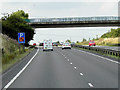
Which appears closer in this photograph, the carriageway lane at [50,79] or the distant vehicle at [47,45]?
the carriageway lane at [50,79]

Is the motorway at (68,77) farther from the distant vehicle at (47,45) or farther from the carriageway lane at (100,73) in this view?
the distant vehicle at (47,45)

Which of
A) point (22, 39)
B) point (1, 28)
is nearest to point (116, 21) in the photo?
point (1, 28)

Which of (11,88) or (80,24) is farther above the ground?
(80,24)

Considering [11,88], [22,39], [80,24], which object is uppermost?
[80,24]

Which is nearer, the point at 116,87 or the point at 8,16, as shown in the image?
the point at 116,87

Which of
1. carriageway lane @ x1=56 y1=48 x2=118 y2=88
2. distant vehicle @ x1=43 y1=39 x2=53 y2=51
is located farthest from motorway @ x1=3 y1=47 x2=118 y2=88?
distant vehicle @ x1=43 y1=39 x2=53 y2=51

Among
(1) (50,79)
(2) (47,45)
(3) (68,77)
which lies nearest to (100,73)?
(3) (68,77)

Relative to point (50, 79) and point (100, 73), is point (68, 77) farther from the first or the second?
point (100, 73)

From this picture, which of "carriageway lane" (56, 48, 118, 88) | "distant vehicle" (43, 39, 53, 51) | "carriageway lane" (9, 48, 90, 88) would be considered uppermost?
"distant vehicle" (43, 39, 53, 51)

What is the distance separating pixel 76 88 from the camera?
10.8 metres

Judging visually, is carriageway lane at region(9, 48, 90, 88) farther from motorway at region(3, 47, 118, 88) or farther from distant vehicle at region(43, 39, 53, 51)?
distant vehicle at region(43, 39, 53, 51)

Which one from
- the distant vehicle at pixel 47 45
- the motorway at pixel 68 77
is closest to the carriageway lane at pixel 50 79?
the motorway at pixel 68 77

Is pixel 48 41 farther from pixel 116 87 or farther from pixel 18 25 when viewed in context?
pixel 116 87

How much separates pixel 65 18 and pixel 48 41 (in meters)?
21.0
